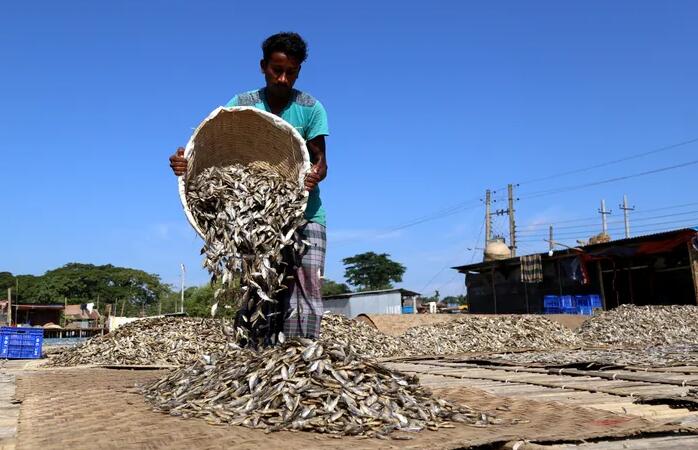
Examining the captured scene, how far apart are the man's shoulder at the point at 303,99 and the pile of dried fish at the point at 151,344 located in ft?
17.1

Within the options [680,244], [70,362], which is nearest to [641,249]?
[680,244]

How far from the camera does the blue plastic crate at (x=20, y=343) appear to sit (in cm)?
1195

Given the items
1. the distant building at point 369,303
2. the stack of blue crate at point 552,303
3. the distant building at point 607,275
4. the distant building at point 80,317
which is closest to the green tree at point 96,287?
the distant building at point 80,317

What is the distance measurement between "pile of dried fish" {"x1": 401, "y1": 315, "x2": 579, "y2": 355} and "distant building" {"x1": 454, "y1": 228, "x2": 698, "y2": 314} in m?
8.04

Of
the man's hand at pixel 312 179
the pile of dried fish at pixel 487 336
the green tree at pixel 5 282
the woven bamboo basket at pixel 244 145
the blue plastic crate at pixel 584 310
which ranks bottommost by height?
the pile of dried fish at pixel 487 336

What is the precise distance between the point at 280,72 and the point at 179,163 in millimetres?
947

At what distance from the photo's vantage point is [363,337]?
10.8 meters

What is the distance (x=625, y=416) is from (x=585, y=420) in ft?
0.63

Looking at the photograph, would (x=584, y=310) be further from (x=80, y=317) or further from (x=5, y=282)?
(x=5, y=282)

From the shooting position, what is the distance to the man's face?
397cm

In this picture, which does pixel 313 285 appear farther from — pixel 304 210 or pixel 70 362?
pixel 70 362

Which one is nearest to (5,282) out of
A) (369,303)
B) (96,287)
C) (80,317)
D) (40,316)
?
(96,287)

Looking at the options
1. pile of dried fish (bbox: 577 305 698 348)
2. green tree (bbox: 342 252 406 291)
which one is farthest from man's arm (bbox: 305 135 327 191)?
green tree (bbox: 342 252 406 291)

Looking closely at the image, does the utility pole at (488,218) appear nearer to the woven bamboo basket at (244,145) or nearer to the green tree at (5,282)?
the woven bamboo basket at (244,145)
